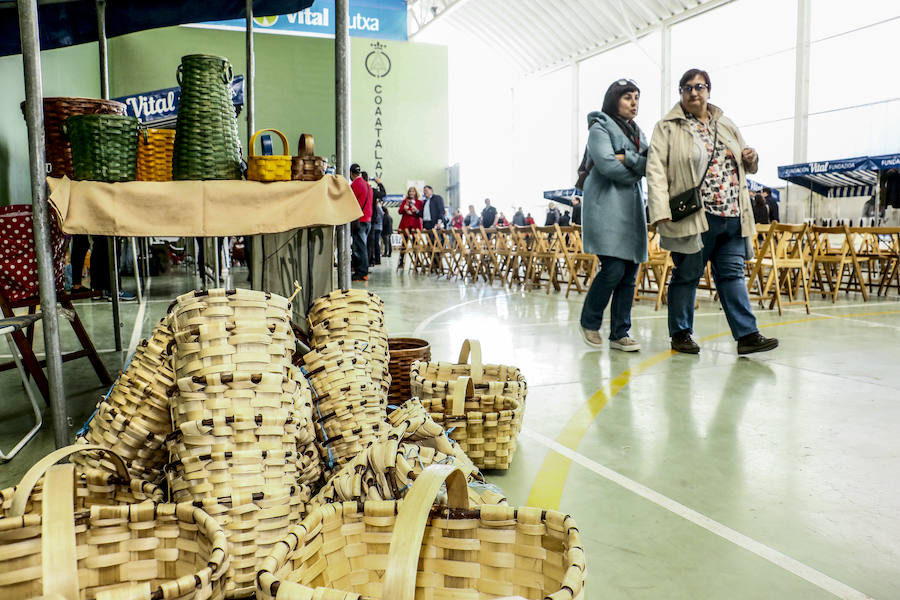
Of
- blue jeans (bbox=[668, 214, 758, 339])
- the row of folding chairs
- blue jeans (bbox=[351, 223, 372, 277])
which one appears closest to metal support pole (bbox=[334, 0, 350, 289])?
blue jeans (bbox=[668, 214, 758, 339])

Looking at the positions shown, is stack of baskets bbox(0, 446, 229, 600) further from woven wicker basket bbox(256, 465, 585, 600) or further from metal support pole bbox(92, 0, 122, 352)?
metal support pole bbox(92, 0, 122, 352)

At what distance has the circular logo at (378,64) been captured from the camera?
768 inches

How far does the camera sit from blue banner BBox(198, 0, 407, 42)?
18125 mm

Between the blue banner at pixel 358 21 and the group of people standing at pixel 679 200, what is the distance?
643 inches

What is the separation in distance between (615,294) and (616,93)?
3.99 feet

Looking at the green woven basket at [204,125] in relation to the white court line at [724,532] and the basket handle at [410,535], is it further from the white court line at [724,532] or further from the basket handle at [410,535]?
the basket handle at [410,535]

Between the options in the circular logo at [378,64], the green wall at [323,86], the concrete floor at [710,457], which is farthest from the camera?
the circular logo at [378,64]

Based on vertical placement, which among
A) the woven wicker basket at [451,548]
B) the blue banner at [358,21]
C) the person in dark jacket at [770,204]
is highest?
the blue banner at [358,21]

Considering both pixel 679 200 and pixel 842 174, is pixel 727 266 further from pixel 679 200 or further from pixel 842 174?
pixel 842 174

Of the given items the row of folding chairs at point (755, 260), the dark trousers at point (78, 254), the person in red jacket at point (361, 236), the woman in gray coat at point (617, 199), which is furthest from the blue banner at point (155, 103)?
the woman in gray coat at point (617, 199)

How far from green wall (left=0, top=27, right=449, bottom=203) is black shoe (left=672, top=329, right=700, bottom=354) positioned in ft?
38.3

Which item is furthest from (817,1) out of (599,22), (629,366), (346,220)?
(346,220)

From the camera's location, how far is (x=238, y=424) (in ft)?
4.47

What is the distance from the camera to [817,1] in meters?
13.4
